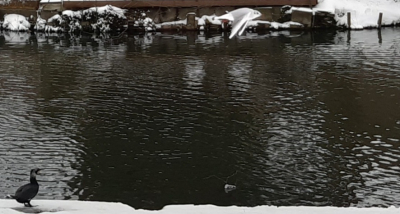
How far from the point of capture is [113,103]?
20031mm

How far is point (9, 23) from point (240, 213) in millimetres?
38601

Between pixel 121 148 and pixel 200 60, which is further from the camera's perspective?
pixel 200 60

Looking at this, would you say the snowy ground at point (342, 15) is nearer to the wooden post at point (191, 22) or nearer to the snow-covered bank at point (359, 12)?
the snow-covered bank at point (359, 12)

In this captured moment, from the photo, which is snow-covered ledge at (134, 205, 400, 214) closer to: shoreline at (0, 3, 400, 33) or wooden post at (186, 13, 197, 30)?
shoreline at (0, 3, 400, 33)

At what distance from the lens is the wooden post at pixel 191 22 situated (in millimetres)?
42656

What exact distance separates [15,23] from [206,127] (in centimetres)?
3116

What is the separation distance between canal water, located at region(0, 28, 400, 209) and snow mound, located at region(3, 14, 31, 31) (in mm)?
13313

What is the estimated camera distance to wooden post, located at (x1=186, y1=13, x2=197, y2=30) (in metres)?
42.7

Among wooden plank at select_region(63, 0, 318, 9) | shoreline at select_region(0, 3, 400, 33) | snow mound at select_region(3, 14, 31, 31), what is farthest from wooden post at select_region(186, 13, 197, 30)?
snow mound at select_region(3, 14, 31, 31)

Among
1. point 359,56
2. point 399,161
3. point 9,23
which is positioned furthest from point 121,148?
point 9,23

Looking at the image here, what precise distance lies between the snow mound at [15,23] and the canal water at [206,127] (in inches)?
524

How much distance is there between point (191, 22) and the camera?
42.7 metres

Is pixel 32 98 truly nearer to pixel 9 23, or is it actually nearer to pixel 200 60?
pixel 200 60

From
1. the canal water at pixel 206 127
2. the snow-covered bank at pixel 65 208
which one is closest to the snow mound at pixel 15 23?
the canal water at pixel 206 127
